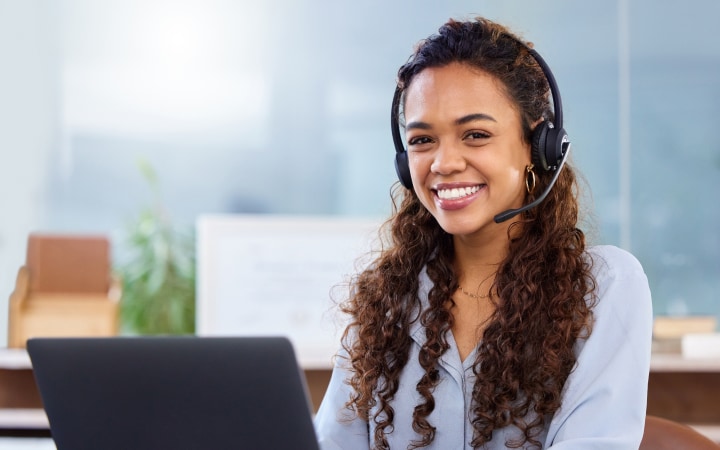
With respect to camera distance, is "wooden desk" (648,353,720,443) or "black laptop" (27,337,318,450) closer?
"black laptop" (27,337,318,450)

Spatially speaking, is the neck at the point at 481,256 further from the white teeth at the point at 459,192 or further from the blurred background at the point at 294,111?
the blurred background at the point at 294,111

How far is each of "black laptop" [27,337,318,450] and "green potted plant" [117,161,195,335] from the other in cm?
263

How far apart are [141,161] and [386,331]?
299 cm

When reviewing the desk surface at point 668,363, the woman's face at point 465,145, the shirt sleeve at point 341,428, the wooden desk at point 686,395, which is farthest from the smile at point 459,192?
the wooden desk at point 686,395

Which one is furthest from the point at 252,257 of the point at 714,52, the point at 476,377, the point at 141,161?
the point at 714,52

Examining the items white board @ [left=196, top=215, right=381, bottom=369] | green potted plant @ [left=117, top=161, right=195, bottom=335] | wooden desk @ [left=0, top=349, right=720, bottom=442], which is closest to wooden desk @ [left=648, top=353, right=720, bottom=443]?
wooden desk @ [left=0, top=349, right=720, bottom=442]

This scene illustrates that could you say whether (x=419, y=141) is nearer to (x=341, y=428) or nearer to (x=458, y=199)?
(x=458, y=199)

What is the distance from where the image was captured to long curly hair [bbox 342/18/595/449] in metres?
1.31

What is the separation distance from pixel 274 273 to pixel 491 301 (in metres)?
1.65

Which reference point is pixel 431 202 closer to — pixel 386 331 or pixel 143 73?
pixel 386 331

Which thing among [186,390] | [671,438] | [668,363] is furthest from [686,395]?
[186,390]

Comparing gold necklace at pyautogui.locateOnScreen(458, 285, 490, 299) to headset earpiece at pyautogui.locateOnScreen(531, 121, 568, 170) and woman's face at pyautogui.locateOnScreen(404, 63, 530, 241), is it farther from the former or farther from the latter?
headset earpiece at pyautogui.locateOnScreen(531, 121, 568, 170)

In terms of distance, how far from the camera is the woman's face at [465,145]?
1348mm

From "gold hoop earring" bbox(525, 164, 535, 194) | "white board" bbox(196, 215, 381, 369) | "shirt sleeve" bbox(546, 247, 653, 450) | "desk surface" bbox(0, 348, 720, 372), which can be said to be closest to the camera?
"shirt sleeve" bbox(546, 247, 653, 450)
